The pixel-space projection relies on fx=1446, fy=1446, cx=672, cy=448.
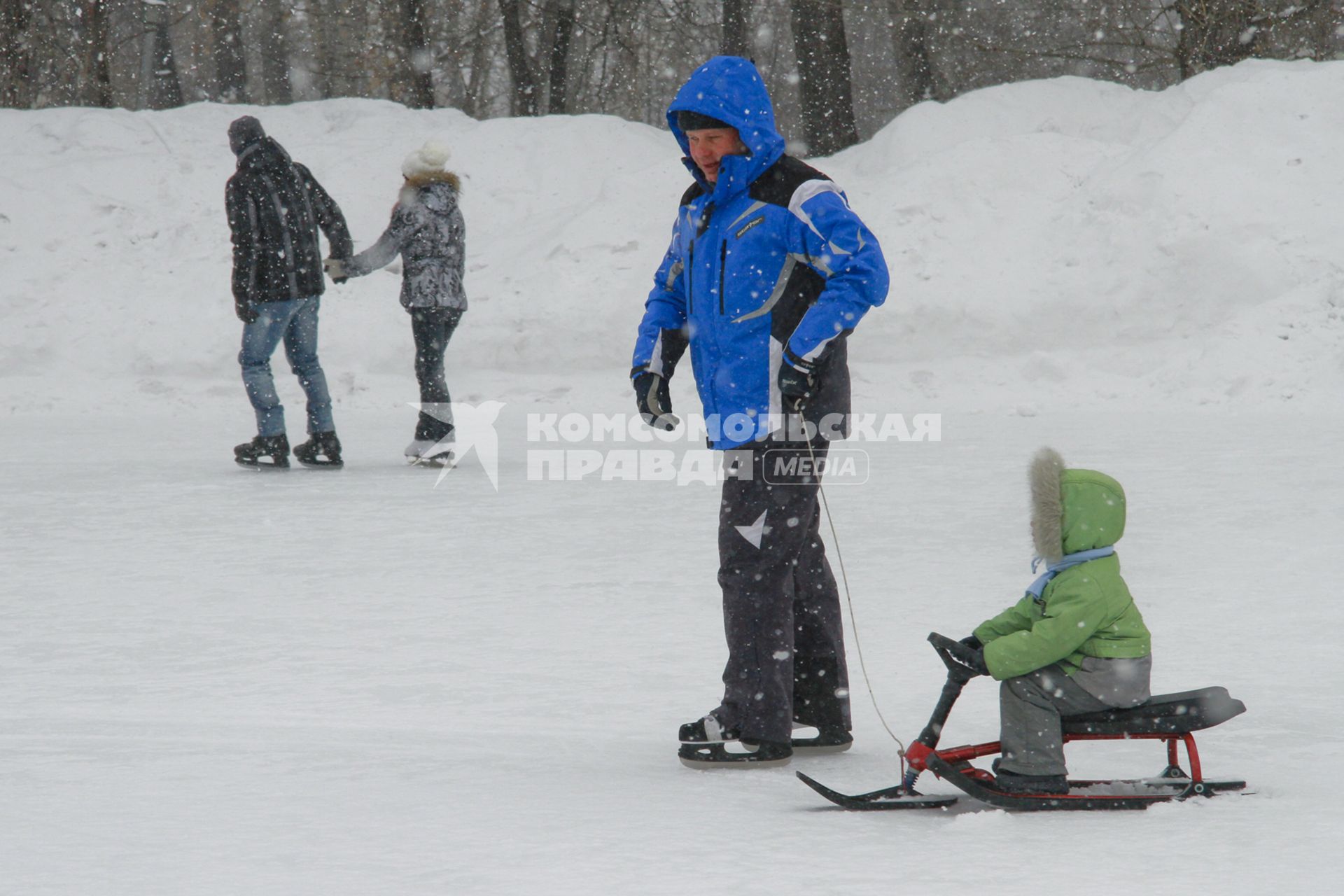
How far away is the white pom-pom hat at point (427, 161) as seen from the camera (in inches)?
296

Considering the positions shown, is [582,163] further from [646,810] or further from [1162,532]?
[646,810]

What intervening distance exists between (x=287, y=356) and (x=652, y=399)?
4524 millimetres

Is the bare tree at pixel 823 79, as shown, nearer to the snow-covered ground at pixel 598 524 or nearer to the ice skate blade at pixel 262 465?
the snow-covered ground at pixel 598 524

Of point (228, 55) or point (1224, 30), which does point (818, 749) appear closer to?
point (1224, 30)

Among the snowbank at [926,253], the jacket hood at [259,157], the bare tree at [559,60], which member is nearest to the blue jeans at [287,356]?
Result: the jacket hood at [259,157]

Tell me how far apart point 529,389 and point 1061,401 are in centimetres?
419

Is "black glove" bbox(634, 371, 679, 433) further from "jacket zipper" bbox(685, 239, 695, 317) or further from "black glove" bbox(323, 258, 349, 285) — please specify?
"black glove" bbox(323, 258, 349, 285)

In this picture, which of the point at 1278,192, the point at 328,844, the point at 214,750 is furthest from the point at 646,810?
the point at 1278,192

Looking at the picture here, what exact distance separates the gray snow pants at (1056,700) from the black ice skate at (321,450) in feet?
18.2

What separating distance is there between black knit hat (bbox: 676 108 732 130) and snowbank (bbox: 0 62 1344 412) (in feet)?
25.4

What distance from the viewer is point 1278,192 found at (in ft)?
40.1

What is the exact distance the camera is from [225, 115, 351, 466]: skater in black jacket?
24.0 ft

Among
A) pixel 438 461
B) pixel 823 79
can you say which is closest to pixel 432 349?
pixel 438 461

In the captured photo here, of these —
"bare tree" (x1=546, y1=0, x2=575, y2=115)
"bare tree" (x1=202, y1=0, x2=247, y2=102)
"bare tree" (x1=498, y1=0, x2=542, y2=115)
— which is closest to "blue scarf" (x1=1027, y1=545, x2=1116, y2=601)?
"bare tree" (x1=498, y1=0, x2=542, y2=115)
